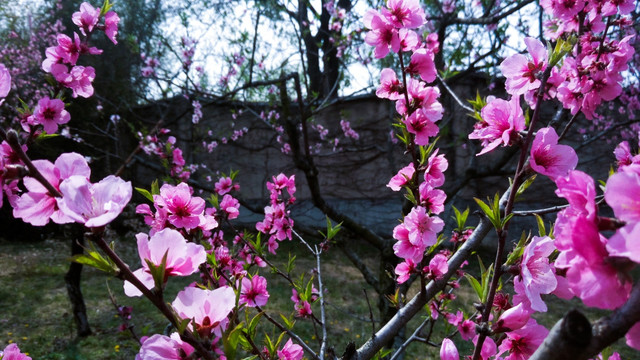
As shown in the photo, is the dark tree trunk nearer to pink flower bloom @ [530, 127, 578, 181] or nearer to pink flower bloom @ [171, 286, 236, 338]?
pink flower bloom @ [171, 286, 236, 338]

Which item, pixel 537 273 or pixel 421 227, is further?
pixel 421 227

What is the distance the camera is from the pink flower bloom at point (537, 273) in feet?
2.04

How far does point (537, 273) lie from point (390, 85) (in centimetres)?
70

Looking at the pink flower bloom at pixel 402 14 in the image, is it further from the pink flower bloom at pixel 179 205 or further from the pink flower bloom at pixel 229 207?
the pink flower bloom at pixel 229 207

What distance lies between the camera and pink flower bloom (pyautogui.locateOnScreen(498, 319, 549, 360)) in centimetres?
68

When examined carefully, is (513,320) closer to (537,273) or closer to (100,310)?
(537,273)

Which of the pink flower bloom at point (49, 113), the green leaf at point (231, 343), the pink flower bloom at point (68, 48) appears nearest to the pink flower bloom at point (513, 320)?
the green leaf at point (231, 343)

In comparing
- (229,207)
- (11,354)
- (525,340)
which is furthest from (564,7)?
(11,354)

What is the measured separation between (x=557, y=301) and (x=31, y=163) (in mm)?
5863

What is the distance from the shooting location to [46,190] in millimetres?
556

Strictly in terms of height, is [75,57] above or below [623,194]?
above

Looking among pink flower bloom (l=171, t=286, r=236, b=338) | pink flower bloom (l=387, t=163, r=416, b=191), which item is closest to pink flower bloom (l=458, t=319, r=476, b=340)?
pink flower bloom (l=387, t=163, r=416, b=191)

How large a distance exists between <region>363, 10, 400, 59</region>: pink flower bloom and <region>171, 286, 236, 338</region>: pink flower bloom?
88 centimetres

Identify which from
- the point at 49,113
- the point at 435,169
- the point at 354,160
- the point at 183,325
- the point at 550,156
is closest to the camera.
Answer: the point at 183,325
